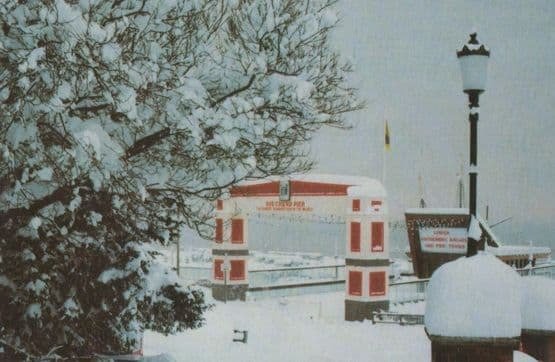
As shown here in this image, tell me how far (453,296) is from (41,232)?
3.74 meters

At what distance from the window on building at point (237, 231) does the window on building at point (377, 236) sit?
17.4 ft

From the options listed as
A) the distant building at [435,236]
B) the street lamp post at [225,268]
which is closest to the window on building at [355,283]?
the distant building at [435,236]

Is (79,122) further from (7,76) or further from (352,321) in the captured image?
(352,321)

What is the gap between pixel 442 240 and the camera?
53.1 ft

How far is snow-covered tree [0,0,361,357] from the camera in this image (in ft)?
18.1

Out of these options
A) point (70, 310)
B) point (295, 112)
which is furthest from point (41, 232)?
point (295, 112)

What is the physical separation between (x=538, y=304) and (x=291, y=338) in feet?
41.8

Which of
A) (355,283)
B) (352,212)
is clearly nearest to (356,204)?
(352,212)

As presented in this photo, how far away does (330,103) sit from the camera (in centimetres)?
873

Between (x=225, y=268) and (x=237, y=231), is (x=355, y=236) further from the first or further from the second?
(x=225, y=268)

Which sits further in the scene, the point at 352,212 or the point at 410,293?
the point at 410,293

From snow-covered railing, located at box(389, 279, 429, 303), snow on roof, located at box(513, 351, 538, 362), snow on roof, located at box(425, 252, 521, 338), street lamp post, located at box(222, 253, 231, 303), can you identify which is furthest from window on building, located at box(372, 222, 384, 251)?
snow on roof, located at box(425, 252, 521, 338)

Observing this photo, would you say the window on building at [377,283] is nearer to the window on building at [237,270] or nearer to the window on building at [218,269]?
the window on building at [237,270]

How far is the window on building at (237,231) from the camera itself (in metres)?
24.6
